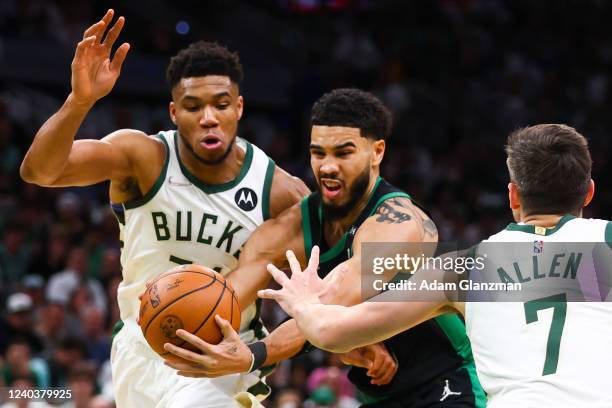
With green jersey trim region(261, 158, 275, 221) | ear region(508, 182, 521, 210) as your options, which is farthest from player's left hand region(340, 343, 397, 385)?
ear region(508, 182, 521, 210)

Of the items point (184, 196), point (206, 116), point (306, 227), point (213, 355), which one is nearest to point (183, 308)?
point (213, 355)

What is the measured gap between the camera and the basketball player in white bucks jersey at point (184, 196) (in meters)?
5.21

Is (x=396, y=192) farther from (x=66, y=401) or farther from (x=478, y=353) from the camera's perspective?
(x=66, y=401)

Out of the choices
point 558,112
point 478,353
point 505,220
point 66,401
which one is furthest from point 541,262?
point 558,112

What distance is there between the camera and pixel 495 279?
3.65 meters

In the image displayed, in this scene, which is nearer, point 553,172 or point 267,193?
point 553,172

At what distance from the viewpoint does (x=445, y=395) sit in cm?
482

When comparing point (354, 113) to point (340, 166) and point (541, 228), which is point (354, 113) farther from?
point (541, 228)

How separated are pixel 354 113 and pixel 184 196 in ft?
3.38

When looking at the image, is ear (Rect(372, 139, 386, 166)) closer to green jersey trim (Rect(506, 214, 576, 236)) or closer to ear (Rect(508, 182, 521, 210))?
ear (Rect(508, 182, 521, 210))

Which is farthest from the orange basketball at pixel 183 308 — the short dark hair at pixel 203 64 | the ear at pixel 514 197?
the short dark hair at pixel 203 64

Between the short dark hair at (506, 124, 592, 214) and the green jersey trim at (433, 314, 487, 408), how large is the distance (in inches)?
49.0

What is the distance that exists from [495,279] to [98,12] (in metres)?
11.0

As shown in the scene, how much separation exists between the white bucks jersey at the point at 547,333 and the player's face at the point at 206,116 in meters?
2.04
